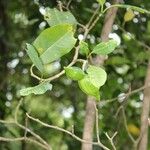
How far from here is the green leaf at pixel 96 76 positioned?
668mm

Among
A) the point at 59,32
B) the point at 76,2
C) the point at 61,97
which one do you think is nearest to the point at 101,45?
the point at 59,32

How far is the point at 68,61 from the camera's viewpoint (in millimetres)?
1239

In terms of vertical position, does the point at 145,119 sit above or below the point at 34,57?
below

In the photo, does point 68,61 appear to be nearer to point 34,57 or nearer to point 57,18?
point 57,18

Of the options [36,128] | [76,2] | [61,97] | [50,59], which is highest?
[50,59]

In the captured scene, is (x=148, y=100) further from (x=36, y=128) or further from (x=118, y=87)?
(x=36, y=128)

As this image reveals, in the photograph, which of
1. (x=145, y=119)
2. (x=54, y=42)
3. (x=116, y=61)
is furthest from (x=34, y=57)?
(x=116, y=61)

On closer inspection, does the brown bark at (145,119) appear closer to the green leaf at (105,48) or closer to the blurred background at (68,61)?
the blurred background at (68,61)

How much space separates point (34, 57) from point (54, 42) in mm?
36

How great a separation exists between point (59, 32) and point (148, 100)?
0.44 meters

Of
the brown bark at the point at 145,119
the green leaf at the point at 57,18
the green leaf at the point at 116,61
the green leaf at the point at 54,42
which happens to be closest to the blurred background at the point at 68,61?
the green leaf at the point at 116,61

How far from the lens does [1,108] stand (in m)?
1.38

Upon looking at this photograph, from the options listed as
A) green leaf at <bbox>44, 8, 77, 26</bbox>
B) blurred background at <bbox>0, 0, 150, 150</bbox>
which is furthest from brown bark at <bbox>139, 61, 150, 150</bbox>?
green leaf at <bbox>44, 8, 77, 26</bbox>

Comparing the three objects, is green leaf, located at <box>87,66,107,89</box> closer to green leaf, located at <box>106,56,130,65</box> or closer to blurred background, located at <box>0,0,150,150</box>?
blurred background, located at <box>0,0,150,150</box>
